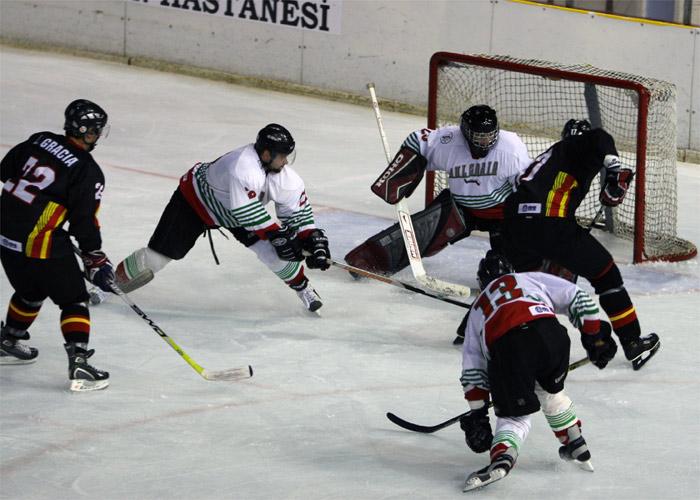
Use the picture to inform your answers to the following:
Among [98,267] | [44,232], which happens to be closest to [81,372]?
[98,267]

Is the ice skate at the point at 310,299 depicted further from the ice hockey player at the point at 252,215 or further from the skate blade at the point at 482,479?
the skate blade at the point at 482,479

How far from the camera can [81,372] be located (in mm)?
4934

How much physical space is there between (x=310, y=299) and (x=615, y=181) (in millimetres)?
1422

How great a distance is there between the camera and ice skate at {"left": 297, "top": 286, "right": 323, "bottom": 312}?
5.87 metres

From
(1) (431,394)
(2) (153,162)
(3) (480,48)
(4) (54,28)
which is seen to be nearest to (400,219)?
(1) (431,394)

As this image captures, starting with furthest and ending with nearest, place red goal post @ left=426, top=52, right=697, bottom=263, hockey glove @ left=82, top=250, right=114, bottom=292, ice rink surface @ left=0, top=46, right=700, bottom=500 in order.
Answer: red goal post @ left=426, top=52, right=697, bottom=263
hockey glove @ left=82, top=250, right=114, bottom=292
ice rink surface @ left=0, top=46, right=700, bottom=500

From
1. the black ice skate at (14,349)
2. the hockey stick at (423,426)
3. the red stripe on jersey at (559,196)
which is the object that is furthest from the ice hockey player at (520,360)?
the black ice skate at (14,349)

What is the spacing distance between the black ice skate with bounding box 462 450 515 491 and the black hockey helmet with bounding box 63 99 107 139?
184 cm

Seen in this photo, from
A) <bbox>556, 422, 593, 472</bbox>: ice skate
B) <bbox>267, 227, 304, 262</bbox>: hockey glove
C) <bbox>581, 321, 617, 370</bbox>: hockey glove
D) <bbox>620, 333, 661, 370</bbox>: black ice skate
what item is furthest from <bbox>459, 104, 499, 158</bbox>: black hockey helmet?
<bbox>556, 422, 593, 472</bbox>: ice skate

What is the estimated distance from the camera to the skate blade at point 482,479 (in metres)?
4.02

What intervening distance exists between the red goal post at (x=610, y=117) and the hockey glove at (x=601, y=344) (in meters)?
2.65

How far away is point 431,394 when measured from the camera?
16.4 ft

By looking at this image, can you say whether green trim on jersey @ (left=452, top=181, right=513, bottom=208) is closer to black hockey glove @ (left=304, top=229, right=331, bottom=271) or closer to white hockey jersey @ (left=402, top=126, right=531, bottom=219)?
white hockey jersey @ (left=402, top=126, right=531, bottom=219)

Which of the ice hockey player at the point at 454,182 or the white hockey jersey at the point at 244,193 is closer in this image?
the white hockey jersey at the point at 244,193
